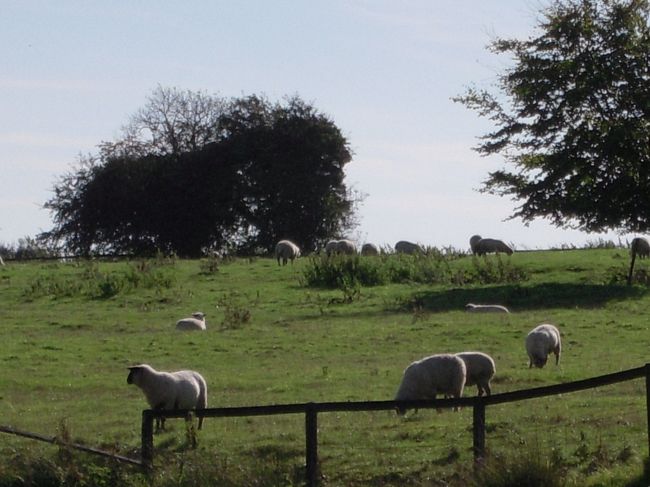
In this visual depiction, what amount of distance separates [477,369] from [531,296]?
16711mm

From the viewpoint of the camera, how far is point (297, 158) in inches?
2968

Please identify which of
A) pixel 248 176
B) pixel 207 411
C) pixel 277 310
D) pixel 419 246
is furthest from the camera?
pixel 248 176

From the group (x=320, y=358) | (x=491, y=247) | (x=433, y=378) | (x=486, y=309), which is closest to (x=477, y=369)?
(x=433, y=378)

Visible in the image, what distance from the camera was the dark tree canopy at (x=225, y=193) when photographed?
244 ft

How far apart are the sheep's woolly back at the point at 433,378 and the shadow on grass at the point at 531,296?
15.3m

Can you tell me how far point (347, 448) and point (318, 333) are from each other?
44.9 ft

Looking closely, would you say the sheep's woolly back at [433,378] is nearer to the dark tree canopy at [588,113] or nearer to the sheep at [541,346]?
the sheep at [541,346]

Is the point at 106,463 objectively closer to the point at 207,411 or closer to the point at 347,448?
the point at 207,411

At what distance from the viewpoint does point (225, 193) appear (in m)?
75.1

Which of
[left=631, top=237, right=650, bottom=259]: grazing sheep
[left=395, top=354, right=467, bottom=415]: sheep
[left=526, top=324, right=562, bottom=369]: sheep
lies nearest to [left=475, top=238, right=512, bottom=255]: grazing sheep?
[left=631, top=237, right=650, bottom=259]: grazing sheep

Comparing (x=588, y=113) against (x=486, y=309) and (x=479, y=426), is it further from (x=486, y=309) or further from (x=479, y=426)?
(x=479, y=426)

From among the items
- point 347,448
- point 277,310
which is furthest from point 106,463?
point 277,310

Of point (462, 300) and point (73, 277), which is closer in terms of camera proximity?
point (462, 300)

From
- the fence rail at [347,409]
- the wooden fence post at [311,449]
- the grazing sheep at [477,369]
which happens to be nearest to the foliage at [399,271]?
the grazing sheep at [477,369]
